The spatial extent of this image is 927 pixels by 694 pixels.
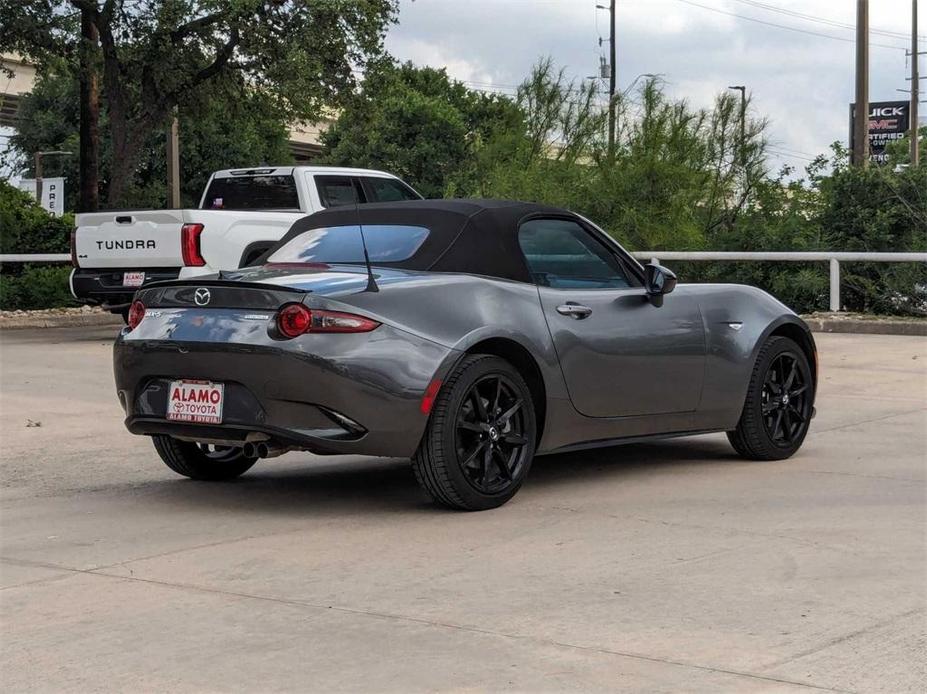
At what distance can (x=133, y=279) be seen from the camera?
699 inches

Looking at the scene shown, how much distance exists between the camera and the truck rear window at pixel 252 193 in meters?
18.6

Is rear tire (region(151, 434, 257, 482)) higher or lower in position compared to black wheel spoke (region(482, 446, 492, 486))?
lower

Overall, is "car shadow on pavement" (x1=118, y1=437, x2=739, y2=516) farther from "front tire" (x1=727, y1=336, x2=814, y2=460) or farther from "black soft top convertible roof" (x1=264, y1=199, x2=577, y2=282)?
"black soft top convertible roof" (x1=264, y1=199, x2=577, y2=282)

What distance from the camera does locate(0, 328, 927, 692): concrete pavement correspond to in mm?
4566

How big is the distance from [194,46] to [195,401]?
22.0 meters

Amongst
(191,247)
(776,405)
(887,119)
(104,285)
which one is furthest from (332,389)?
(887,119)

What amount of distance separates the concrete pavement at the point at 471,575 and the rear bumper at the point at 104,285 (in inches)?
331

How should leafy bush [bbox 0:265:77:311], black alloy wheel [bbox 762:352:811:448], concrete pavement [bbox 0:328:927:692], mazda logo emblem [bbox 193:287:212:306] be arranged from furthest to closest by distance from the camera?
leafy bush [bbox 0:265:77:311] < black alloy wheel [bbox 762:352:811:448] < mazda logo emblem [bbox 193:287:212:306] < concrete pavement [bbox 0:328:927:692]

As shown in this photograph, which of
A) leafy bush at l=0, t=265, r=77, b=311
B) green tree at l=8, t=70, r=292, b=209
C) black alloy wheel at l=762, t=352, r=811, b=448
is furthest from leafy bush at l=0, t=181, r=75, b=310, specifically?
green tree at l=8, t=70, r=292, b=209

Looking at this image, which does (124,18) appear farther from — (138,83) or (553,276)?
(553,276)

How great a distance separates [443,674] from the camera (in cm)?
448

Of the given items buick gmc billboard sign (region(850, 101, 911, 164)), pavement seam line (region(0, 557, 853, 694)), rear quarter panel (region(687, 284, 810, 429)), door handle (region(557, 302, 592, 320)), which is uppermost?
buick gmc billboard sign (region(850, 101, 911, 164))

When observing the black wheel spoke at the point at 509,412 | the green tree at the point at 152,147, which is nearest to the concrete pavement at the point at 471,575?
the black wheel spoke at the point at 509,412

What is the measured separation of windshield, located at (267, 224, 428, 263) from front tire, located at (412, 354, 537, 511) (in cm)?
86
